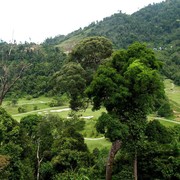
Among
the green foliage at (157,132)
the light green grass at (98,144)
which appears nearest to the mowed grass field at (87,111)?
the light green grass at (98,144)

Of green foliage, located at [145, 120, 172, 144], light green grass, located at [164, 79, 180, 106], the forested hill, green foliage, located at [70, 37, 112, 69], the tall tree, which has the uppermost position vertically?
the forested hill

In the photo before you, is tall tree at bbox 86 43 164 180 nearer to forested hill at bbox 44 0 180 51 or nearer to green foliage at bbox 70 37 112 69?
green foliage at bbox 70 37 112 69

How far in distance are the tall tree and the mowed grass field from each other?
6435 mm

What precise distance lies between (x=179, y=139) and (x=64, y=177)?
6711 mm

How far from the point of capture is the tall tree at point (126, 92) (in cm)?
1184

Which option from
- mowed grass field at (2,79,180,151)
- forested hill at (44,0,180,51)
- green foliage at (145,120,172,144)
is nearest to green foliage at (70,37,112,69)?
mowed grass field at (2,79,180,151)

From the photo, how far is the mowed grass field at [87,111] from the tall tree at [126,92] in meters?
6.43

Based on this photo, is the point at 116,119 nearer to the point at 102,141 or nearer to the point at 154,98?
the point at 154,98

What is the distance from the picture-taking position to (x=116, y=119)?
12062mm

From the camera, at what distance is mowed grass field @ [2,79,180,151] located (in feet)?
66.4

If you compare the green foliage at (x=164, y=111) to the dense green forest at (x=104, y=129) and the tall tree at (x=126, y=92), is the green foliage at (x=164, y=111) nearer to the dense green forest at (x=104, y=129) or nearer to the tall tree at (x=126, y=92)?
the dense green forest at (x=104, y=129)

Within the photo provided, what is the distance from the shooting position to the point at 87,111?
2992 cm

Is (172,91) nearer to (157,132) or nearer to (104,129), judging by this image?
(157,132)

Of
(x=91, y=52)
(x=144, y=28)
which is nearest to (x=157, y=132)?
(x=91, y=52)
